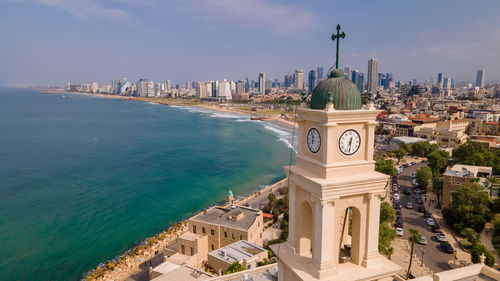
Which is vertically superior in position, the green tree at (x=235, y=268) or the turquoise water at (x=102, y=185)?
the green tree at (x=235, y=268)

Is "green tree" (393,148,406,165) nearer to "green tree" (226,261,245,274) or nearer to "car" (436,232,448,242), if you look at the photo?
"car" (436,232,448,242)

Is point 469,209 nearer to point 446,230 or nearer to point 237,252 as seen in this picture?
point 446,230

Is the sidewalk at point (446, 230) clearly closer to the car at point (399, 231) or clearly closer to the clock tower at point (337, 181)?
the car at point (399, 231)

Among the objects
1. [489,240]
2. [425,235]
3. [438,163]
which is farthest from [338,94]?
[438,163]

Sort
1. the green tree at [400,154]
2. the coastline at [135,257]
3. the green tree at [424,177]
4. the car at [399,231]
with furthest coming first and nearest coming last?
the green tree at [400,154] < the green tree at [424,177] < the car at [399,231] < the coastline at [135,257]

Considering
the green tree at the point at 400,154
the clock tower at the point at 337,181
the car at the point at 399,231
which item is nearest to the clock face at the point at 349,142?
the clock tower at the point at 337,181
